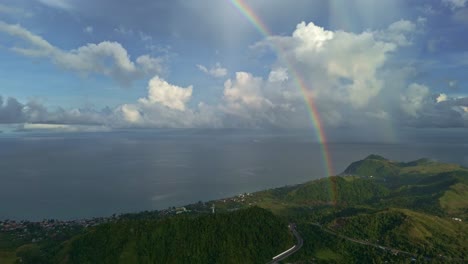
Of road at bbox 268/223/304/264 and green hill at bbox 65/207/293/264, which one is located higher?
green hill at bbox 65/207/293/264

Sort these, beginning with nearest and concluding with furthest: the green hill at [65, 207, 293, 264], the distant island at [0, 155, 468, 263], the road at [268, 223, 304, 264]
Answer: the green hill at [65, 207, 293, 264], the distant island at [0, 155, 468, 263], the road at [268, 223, 304, 264]

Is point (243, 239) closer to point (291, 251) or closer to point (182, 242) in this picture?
point (291, 251)

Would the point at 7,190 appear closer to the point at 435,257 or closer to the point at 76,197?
the point at 76,197

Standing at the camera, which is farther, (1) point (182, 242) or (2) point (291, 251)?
(2) point (291, 251)

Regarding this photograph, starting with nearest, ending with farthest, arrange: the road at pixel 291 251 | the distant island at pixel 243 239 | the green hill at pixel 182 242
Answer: the green hill at pixel 182 242, the distant island at pixel 243 239, the road at pixel 291 251

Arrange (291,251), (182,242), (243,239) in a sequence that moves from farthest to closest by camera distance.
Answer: (243,239), (291,251), (182,242)

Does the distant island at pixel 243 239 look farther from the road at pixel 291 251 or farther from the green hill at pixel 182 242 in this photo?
the road at pixel 291 251

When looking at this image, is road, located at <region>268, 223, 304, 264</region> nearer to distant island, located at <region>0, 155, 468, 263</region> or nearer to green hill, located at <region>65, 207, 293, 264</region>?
distant island, located at <region>0, 155, 468, 263</region>

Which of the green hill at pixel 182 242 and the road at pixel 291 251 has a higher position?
the green hill at pixel 182 242

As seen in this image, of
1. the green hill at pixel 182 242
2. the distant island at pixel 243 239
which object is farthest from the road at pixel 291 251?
the green hill at pixel 182 242

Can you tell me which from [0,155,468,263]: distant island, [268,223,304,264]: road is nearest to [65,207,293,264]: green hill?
[0,155,468,263]: distant island

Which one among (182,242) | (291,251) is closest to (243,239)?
(291,251)
